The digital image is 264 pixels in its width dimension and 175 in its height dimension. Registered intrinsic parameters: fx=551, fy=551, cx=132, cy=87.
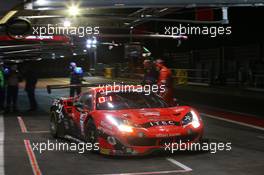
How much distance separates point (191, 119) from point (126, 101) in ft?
4.48

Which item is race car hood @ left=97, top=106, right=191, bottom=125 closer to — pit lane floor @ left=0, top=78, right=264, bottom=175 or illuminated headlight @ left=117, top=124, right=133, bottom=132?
illuminated headlight @ left=117, top=124, right=133, bottom=132

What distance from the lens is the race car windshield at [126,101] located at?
1048 centimetres

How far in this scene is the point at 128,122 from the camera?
9.62 m

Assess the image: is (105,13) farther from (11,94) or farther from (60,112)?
(11,94)

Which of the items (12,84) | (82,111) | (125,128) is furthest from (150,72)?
(125,128)

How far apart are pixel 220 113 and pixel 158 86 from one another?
4.47 m

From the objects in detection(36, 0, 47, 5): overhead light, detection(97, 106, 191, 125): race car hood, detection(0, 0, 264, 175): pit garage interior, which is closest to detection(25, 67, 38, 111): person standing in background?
detection(0, 0, 264, 175): pit garage interior

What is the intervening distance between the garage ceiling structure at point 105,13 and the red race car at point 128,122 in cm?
127

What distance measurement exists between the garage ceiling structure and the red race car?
4.16 feet

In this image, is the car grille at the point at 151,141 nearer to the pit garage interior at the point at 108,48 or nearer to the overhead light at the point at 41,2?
the pit garage interior at the point at 108,48

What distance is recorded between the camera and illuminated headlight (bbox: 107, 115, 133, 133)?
31.1ft

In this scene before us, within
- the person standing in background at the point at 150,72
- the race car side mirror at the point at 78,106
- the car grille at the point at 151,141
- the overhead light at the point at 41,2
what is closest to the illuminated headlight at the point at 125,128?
the car grille at the point at 151,141

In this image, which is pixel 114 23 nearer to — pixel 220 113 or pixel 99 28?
pixel 99 28

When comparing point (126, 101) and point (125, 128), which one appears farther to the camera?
point (126, 101)
